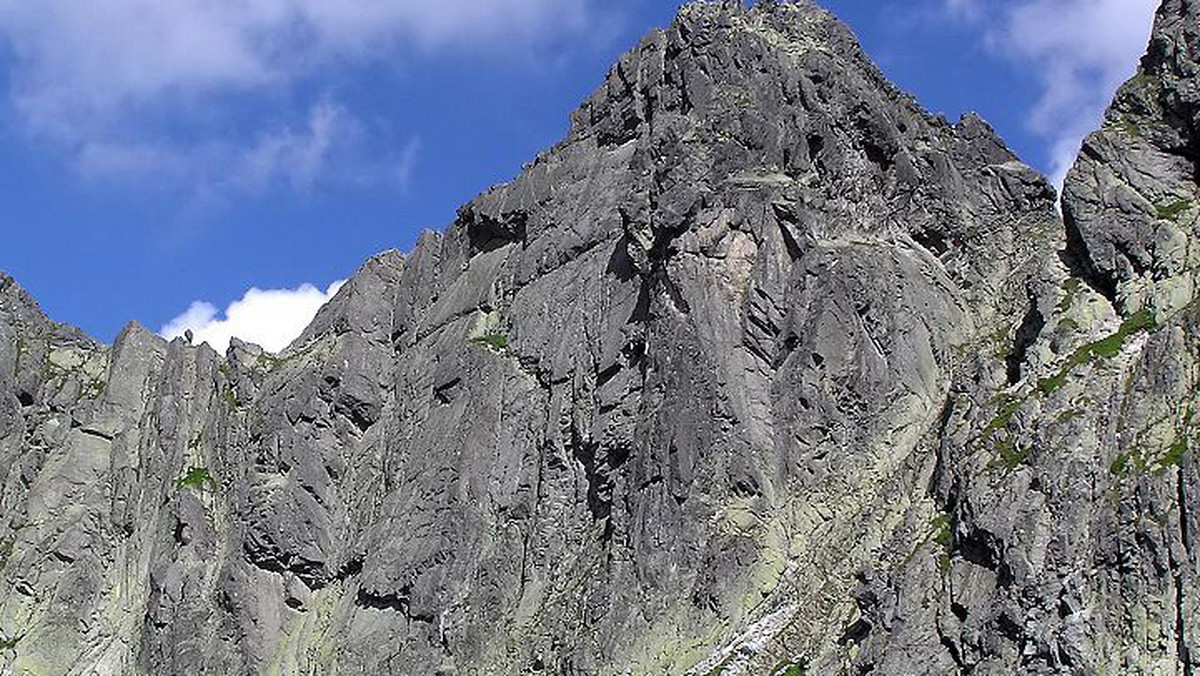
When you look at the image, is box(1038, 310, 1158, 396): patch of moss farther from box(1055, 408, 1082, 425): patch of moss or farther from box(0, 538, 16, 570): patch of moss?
box(0, 538, 16, 570): patch of moss

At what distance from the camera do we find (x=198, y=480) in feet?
324

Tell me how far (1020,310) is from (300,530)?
4225cm

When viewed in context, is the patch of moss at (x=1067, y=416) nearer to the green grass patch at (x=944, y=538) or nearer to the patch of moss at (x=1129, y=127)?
the green grass patch at (x=944, y=538)

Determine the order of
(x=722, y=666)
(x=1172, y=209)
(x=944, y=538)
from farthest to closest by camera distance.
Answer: (x=722, y=666), (x=1172, y=209), (x=944, y=538)

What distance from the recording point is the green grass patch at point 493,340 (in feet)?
300

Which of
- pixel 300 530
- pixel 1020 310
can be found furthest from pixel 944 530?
pixel 300 530

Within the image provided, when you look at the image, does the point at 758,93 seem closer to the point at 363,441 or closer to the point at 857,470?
the point at 857,470

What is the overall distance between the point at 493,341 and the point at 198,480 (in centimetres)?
2129

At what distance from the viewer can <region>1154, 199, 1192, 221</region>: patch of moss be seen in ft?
206

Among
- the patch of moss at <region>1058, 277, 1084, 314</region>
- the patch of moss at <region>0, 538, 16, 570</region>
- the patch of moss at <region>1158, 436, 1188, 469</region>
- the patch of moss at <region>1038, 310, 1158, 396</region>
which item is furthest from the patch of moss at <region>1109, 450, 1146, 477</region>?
the patch of moss at <region>0, 538, 16, 570</region>

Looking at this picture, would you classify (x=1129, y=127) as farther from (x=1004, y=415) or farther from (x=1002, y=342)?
(x=1004, y=415)

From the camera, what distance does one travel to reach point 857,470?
72.6 metres

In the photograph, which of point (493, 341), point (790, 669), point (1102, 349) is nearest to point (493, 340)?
point (493, 341)

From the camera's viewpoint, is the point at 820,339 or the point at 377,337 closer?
the point at 820,339
